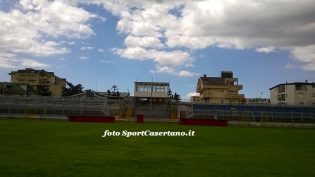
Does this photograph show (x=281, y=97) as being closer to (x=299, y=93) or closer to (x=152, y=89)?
(x=299, y=93)

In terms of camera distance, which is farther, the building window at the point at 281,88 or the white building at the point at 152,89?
the building window at the point at 281,88

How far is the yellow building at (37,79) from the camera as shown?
164 meters

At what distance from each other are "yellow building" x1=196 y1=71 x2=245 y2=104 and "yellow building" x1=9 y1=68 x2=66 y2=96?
203 feet

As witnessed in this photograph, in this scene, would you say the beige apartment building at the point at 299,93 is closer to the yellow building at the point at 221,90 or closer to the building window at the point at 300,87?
the building window at the point at 300,87

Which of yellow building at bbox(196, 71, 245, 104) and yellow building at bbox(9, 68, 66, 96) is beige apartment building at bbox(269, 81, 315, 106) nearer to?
yellow building at bbox(196, 71, 245, 104)

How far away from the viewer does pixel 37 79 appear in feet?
553

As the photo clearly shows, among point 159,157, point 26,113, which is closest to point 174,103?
point 26,113

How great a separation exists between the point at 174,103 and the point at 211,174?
3538 inches

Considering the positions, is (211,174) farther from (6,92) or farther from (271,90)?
(271,90)

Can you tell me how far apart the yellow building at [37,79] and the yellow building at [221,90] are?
62.0m

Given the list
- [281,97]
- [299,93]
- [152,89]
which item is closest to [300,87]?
[299,93]


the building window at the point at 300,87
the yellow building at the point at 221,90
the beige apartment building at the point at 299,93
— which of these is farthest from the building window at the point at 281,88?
the yellow building at the point at 221,90

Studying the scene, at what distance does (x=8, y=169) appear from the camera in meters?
15.3

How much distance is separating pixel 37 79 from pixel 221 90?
7708 cm
